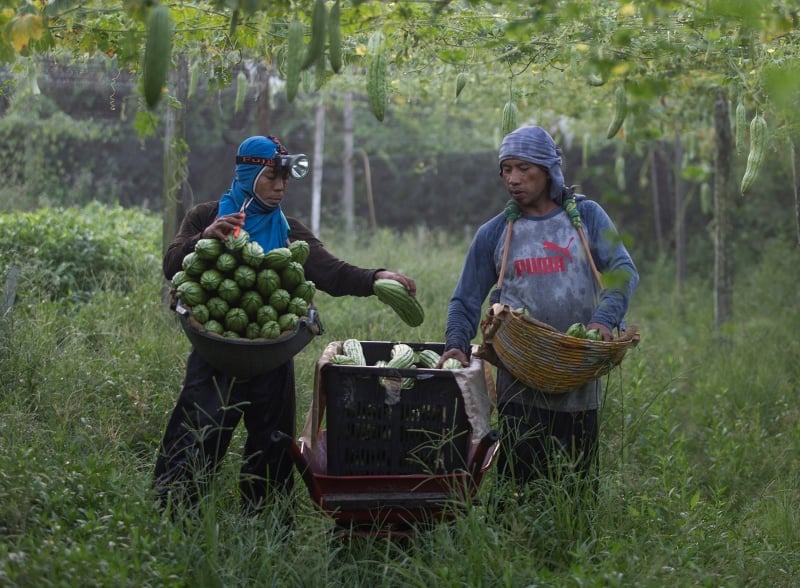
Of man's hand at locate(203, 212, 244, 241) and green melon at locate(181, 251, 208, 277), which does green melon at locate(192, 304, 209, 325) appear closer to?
green melon at locate(181, 251, 208, 277)

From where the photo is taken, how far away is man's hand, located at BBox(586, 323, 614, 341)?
4.88 metres

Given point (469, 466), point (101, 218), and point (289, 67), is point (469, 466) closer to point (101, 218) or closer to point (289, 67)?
point (289, 67)

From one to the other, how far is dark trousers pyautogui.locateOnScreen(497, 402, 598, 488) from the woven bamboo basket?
0.92ft

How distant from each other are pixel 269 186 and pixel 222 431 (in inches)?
48.8

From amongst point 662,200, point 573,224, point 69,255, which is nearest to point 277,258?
point 573,224

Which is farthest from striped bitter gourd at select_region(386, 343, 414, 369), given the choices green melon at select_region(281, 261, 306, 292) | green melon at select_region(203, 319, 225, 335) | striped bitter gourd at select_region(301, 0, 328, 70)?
striped bitter gourd at select_region(301, 0, 328, 70)

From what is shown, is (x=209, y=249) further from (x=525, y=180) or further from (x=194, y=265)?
(x=525, y=180)

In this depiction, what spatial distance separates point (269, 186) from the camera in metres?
5.27

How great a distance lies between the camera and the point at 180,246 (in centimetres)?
523

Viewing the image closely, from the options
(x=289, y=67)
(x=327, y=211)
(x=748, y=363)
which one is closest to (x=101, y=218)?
(x=748, y=363)

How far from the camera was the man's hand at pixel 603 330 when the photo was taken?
4.88m

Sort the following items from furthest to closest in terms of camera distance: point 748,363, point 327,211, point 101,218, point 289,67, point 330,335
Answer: point 327,211 → point 101,218 → point 748,363 → point 330,335 → point 289,67

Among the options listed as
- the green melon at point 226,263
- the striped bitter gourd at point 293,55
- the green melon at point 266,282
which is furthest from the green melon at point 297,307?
the striped bitter gourd at point 293,55

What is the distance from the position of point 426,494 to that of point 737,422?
4329 mm
